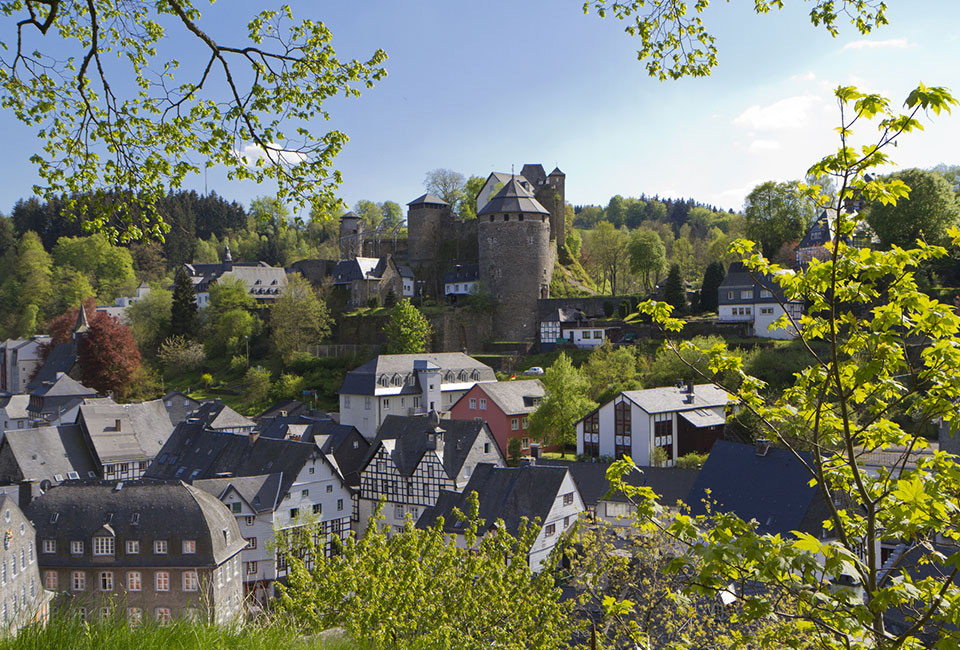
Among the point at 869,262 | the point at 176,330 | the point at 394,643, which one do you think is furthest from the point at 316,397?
the point at 869,262

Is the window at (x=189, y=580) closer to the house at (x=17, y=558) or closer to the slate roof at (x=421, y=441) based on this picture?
the house at (x=17, y=558)

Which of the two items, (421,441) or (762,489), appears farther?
(421,441)

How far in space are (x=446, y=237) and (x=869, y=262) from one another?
5905 cm

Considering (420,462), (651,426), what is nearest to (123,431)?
(420,462)

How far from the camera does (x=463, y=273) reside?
191 feet

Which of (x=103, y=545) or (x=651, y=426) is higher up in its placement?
(x=651, y=426)

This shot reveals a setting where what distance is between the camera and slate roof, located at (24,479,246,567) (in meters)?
21.7

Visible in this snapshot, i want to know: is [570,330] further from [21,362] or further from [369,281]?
[21,362]

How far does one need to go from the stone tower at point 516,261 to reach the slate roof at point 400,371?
9560 millimetres

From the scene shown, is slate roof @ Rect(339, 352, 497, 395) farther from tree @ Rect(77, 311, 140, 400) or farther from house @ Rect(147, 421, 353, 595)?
tree @ Rect(77, 311, 140, 400)

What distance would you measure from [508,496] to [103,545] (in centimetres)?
1104

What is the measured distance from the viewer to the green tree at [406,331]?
49.4 metres

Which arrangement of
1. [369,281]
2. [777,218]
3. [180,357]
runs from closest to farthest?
[777,218], [180,357], [369,281]

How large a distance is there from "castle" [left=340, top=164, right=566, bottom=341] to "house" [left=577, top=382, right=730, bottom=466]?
849 inches
